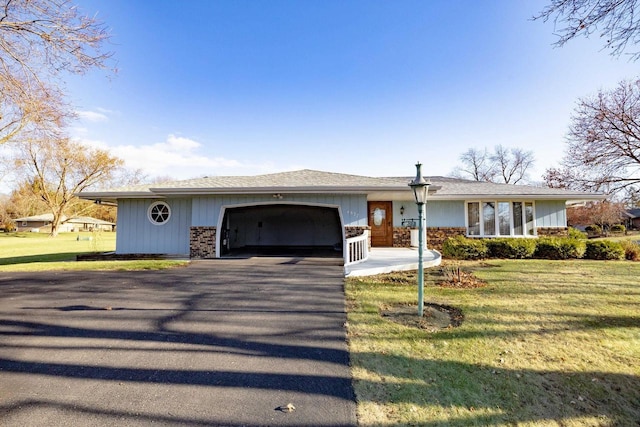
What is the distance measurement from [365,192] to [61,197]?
48.0 m

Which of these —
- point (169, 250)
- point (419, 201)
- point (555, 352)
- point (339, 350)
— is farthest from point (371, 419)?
point (169, 250)

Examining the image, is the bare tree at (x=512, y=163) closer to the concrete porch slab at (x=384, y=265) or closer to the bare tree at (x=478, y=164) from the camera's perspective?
the bare tree at (x=478, y=164)

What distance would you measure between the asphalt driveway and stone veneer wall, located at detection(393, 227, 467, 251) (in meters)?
7.57

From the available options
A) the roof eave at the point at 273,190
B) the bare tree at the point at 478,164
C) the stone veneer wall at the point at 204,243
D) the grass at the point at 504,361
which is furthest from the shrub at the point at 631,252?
the bare tree at the point at 478,164

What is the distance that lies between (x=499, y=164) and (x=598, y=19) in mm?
37884

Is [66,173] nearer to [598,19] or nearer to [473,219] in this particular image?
[473,219]

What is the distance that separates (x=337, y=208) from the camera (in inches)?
424

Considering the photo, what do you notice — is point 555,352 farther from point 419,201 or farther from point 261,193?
point 261,193

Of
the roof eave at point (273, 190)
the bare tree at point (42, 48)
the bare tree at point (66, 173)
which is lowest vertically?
the roof eave at point (273, 190)

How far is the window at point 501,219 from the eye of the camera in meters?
12.7

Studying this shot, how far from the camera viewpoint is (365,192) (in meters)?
9.97

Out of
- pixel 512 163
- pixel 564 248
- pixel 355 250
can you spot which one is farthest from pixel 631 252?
pixel 512 163

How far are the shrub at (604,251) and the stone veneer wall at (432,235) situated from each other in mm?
4194

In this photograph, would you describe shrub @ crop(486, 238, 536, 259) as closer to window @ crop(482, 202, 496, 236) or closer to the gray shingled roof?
window @ crop(482, 202, 496, 236)
